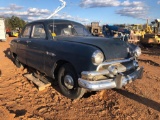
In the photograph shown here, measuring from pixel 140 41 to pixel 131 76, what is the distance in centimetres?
1657

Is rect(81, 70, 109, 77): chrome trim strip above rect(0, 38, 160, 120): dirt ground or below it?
above

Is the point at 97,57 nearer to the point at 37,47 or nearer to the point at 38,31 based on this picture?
the point at 37,47

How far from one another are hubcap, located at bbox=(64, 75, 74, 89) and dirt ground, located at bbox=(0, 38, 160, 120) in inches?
13.1

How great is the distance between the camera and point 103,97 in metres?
5.12

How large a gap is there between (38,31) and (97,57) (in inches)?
103

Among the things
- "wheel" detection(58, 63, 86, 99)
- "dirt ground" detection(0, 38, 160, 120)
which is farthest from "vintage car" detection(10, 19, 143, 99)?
"dirt ground" detection(0, 38, 160, 120)

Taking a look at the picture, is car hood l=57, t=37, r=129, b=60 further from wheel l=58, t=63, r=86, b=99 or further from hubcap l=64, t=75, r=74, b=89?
hubcap l=64, t=75, r=74, b=89

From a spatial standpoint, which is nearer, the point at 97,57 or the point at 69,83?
the point at 97,57

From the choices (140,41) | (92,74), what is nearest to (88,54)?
(92,74)

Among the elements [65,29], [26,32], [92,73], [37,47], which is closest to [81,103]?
[92,73]

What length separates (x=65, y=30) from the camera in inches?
231

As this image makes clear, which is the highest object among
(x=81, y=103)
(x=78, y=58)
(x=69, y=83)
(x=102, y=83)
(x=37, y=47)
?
(x=37, y=47)

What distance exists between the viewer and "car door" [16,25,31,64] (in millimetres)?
6746

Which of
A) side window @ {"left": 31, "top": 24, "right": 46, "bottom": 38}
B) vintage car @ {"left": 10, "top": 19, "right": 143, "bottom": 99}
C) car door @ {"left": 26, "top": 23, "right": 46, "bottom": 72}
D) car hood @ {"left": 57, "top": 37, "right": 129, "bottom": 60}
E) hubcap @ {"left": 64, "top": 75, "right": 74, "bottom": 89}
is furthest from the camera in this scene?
side window @ {"left": 31, "top": 24, "right": 46, "bottom": 38}
